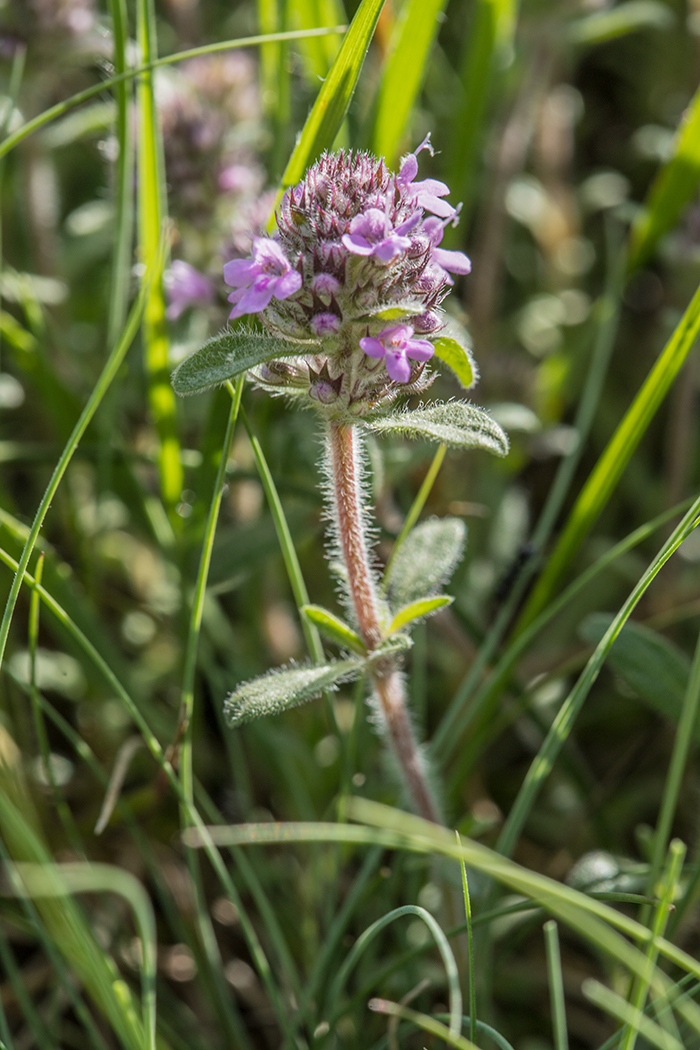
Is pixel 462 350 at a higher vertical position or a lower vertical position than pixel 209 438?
higher

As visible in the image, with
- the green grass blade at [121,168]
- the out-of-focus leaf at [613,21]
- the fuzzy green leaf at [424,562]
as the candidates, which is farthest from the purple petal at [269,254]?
the out-of-focus leaf at [613,21]

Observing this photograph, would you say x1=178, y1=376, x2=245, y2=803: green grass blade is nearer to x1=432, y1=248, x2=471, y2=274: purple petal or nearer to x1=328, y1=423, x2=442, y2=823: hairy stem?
x1=328, y1=423, x2=442, y2=823: hairy stem

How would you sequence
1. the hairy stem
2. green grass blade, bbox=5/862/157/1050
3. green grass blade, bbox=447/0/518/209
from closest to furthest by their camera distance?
green grass blade, bbox=5/862/157/1050, the hairy stem, green grass blade, bbox=447/0/518/209

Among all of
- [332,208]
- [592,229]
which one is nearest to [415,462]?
[332,208]

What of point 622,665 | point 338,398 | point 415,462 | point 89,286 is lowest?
point 622,665

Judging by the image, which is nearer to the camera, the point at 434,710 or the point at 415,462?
the point at 415,462

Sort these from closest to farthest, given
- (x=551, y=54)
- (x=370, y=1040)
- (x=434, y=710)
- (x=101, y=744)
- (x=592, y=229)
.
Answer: (x=370, y=1040)
(x=101, y=744)
(x=434, y=710)
(x=551, y=54)
(x=592, y=229)

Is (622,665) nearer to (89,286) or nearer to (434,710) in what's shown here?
(434,710)

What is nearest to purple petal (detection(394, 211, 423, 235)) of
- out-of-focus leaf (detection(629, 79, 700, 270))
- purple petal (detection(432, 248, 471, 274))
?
purple petal (detection(432, 248, 471, 274))
